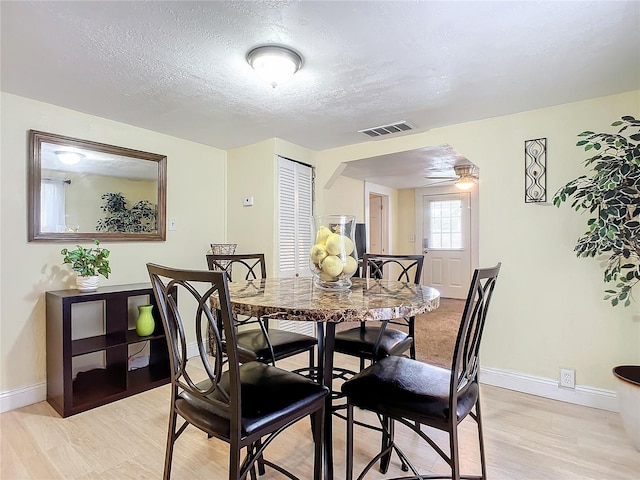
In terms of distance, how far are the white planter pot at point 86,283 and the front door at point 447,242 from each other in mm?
5351

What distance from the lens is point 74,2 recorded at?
144 cm

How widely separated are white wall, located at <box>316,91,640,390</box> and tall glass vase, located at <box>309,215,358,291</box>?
167 centimetres

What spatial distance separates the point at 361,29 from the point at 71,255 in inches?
92.0

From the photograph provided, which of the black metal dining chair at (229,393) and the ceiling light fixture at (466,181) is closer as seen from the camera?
the black metal dining chair at (229,393)

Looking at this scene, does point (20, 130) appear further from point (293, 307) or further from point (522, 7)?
point (522, 7)

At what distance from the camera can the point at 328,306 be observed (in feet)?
3.90

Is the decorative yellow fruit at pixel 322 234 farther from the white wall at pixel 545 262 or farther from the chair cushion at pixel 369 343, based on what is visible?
the white wall at pixel 545 262

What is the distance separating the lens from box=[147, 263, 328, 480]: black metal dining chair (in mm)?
1043

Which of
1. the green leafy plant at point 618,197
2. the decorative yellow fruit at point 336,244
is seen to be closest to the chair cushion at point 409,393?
the decorative yellow fruit at point 336,244

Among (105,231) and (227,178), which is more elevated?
(227,178)

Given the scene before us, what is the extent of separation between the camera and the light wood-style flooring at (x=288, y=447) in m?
1.67

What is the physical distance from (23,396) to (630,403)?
12.1ft

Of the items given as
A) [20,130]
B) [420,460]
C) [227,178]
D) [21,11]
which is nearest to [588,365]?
[420,460]

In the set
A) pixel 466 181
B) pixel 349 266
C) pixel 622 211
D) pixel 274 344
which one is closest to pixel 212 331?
pixel 349 266
